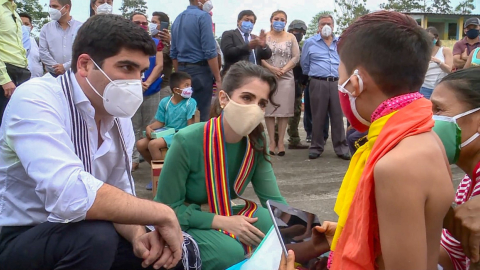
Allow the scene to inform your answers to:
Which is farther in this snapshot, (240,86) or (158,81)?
(158,81)

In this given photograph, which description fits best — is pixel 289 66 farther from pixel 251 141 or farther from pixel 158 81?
pixel 251 141

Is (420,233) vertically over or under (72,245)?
over

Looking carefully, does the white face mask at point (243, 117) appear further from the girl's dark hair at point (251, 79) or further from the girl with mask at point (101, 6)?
the girl with mask at point (101, 6)

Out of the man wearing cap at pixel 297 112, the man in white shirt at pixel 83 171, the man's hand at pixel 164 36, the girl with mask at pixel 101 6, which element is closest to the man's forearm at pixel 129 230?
the man in white shirt at pixel 83 171

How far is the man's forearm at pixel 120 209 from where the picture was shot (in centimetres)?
172

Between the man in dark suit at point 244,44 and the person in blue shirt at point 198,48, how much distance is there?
0.46 m

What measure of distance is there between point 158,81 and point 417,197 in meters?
4.72

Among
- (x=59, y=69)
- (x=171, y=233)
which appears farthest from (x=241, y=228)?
(x=59, y=69)

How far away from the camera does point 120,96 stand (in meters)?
2.09

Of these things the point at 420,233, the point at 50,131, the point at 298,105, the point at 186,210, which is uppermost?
the point at 50,131

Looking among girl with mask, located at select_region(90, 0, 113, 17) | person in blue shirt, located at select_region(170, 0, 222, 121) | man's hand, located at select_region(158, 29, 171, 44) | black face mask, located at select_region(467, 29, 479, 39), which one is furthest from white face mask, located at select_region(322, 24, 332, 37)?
black face mask, located at select_region(467, 29, 479, 39)

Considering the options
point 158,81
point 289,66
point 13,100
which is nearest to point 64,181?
point 13,100

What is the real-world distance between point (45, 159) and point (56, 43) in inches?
150

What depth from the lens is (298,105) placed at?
701 centimetres
